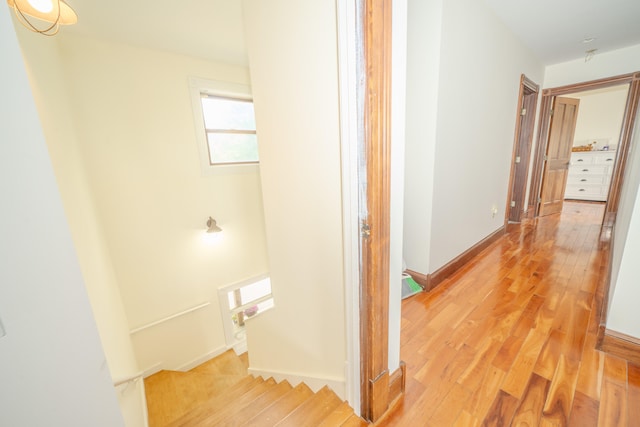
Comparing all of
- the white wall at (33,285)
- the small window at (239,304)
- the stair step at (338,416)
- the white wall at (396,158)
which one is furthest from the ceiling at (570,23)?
the small window at (239,304)

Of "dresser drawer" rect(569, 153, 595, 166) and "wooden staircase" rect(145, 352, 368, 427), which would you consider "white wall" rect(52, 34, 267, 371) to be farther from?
"dresser drawer" rect(569, 153, 595, 166)

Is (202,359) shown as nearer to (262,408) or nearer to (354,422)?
(262,408)

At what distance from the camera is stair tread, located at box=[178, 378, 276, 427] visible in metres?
1.37

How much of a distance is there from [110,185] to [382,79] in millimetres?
2950

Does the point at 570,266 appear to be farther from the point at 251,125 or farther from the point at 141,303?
the point at 141,303

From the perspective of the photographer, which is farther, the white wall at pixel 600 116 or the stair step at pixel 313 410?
the white wall at pixel 600 116

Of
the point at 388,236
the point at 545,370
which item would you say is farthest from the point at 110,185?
the point at 545,370

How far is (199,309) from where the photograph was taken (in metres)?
3.30

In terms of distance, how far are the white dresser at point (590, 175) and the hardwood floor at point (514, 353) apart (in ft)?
13.0

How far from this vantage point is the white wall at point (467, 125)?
6.34 ft

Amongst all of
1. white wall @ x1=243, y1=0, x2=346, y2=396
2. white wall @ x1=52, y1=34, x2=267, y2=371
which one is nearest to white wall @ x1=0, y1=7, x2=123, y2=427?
white wall @ x1=243, y1=0, x2=346, y2=396

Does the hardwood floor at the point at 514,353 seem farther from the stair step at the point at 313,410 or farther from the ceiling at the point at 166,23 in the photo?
the ceiling at the point at 166,23

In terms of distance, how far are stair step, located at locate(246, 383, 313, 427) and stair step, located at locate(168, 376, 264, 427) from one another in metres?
0.44

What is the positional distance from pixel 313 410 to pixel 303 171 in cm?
115
